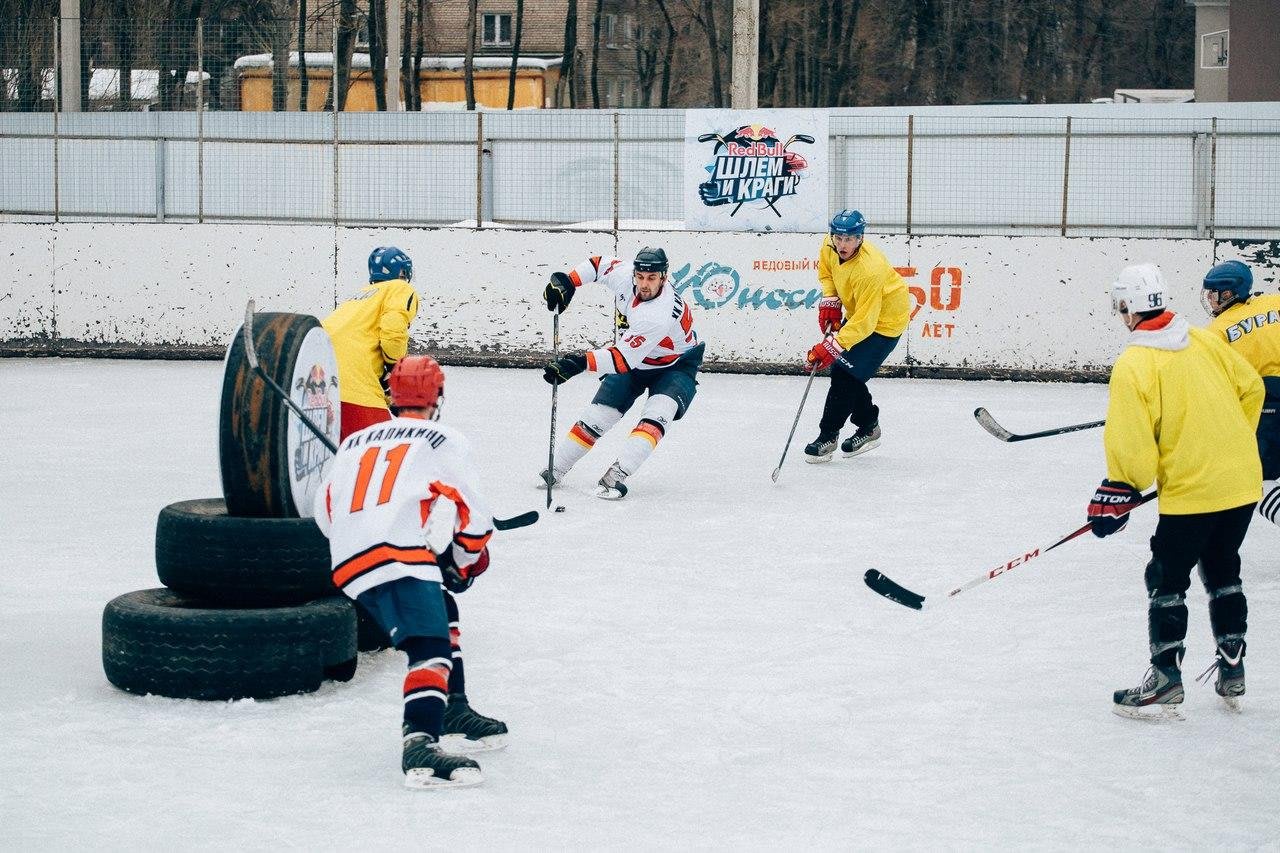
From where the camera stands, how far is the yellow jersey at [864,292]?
31.4ft

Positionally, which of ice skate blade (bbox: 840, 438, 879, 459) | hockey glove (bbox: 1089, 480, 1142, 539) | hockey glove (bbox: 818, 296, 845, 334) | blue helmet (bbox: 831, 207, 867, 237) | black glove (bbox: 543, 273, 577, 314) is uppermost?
blue helmet (bbox: 831, 207, 867, 237)

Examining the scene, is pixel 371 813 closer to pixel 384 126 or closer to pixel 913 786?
pixel 913 786

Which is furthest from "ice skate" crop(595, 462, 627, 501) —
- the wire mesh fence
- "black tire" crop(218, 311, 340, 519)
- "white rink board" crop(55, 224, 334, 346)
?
the wire mesh fence

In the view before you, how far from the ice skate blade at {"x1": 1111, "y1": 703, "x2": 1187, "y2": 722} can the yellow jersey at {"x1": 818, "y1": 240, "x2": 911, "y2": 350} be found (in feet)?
16.1

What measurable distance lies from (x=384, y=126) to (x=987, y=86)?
2163 cm

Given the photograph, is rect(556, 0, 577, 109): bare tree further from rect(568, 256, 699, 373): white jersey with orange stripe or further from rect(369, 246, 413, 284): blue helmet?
rect(369, 246, 413, 284): blue helmet

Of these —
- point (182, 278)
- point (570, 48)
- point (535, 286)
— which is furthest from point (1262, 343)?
point (570, 48)

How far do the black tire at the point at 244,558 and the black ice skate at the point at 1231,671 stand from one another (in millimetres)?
2756

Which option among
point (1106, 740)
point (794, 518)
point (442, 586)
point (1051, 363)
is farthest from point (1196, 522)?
point (1051, 363)

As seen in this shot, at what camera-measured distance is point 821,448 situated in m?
9.69

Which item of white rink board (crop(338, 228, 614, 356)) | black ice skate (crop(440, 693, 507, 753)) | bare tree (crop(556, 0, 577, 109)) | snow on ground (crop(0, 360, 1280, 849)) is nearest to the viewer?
snow on ground (crop(0, 360, 1280, 849))

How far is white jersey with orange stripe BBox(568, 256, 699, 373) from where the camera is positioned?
8.55 m

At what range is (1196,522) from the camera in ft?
15.6

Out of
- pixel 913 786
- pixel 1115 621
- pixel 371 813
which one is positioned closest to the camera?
pixel 371 813
